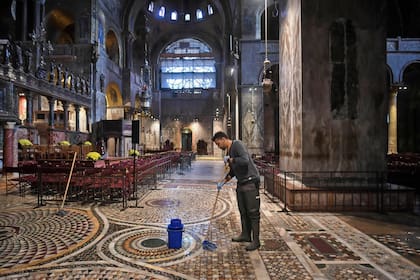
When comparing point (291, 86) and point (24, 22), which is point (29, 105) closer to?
point (24, 22)

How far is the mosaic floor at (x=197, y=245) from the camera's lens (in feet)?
11.4

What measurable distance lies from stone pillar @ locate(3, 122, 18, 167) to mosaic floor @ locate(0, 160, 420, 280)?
7.45 metres

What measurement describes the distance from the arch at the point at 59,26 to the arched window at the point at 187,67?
15.0 meters

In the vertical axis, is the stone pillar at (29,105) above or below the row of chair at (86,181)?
above

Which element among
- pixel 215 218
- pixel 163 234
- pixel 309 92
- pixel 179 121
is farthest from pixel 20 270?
pixel 179 121

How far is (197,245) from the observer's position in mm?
4414

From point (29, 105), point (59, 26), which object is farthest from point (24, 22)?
point (29, 105)

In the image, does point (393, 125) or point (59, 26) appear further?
point (59, 26)

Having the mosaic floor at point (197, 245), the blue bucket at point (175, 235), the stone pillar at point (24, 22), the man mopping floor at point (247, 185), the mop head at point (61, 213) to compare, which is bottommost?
the mosaic floor at point (197, 245)

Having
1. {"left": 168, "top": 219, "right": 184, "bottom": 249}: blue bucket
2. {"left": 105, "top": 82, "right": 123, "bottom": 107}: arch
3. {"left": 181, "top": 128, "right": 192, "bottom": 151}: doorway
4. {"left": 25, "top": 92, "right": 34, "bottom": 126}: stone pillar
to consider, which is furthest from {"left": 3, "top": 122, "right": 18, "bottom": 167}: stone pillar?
{"left": 181, "top": 128, "right": 192, "bottom": 151}: doorway

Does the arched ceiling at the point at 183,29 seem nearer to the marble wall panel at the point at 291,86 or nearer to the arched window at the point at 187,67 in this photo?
the arched window at the point at 187,67

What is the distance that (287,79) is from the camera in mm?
8203

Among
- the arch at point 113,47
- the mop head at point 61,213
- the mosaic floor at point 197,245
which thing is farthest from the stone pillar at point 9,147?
the arch at point 113,47

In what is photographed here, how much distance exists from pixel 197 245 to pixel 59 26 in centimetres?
3047
